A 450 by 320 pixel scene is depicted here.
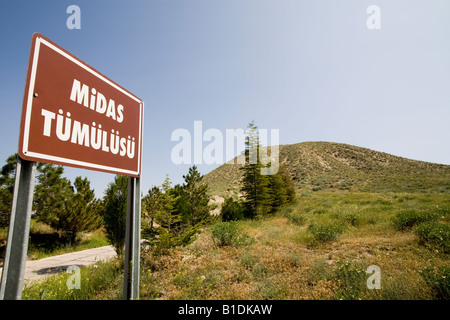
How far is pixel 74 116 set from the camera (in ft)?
6.83

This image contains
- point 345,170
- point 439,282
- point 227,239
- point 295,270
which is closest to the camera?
point 439,282

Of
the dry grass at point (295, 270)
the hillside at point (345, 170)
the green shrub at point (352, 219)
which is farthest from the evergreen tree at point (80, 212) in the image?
the hillside at point (345, 170)

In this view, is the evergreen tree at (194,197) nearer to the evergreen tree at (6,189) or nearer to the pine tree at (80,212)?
the pine tree at (80,212)

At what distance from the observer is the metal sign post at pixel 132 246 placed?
2736 millimetres

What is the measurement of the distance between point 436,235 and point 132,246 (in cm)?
831

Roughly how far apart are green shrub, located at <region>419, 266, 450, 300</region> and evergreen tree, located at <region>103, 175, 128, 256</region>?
6.95m

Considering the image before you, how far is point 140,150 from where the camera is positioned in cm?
305

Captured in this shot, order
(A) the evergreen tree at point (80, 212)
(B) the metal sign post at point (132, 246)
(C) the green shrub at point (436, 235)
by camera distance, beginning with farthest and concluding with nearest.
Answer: (A) the evergreen tree at point (80, 212) < (C) the green shrub at point (436, 235) < (B) the metal sign post at point (132, 246)

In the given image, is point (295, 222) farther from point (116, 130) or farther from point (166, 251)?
point (116, 130)

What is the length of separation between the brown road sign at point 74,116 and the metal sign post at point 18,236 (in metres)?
0.18

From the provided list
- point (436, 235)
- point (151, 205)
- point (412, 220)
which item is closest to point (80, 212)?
point (151, 205)

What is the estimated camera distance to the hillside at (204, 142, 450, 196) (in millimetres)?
35875

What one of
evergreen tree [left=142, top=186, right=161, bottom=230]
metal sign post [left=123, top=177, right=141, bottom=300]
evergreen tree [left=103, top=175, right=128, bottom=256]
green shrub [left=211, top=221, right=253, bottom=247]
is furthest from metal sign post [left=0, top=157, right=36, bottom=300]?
green shrub [left=211, top=221, right=253, bottom=247]

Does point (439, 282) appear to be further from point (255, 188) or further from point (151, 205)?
point (255, 188)
